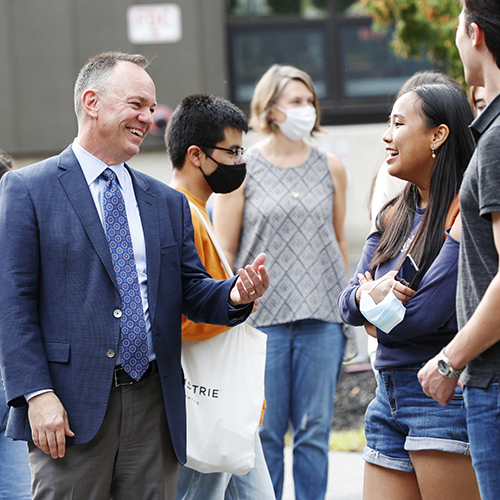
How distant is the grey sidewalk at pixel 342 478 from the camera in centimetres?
447

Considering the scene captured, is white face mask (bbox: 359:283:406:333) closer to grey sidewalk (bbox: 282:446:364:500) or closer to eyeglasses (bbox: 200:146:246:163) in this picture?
eyeglasses (bbox: 200:146:246:163)

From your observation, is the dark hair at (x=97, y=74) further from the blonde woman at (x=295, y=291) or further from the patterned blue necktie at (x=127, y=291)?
the blonde woman at (x=295, y=291)

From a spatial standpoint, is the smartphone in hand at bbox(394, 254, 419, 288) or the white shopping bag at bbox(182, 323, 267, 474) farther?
the white shopping bag at bbox(182, 323, 267, 474)

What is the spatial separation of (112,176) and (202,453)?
113cm

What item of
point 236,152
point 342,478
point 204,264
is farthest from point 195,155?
point 342,478

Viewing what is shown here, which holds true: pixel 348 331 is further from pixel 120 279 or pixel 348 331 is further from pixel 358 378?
pixel 358 378

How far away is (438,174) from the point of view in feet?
8.44

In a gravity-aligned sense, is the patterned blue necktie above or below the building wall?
below

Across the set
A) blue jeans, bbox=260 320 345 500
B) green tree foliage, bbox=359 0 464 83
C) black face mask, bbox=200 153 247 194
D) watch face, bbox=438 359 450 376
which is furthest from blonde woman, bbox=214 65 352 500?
green tree foliage, bbox=359 0 464 83

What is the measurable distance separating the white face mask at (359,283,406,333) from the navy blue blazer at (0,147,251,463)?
0.74 metres

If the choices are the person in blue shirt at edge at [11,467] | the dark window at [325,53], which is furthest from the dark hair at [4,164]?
the dark window at [325,53]

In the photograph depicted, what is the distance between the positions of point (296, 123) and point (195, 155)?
3.35 ft

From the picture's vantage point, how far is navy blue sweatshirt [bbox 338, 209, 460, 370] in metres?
2.35

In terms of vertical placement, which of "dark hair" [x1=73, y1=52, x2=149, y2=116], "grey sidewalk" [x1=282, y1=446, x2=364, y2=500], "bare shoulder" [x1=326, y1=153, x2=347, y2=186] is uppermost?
"dark hair" [x1=73, y1=52, x2=149, y2=116]
